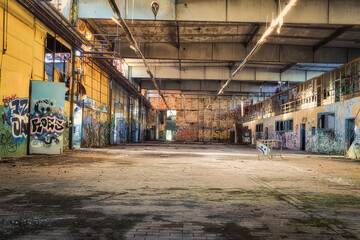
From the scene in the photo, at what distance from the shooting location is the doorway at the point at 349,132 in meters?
15.7

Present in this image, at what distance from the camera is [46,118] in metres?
12.2

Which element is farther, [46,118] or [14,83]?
[46,118]

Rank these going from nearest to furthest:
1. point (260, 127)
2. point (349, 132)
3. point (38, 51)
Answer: point (38, 51) → point (349, 132) → point (260, 127)

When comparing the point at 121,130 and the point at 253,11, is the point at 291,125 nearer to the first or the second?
the point at 253,11

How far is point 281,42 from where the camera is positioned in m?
19.0

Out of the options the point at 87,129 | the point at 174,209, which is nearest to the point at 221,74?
the point at 87,129

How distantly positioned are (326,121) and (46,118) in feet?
56.0

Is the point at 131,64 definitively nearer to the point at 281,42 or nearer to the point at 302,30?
the point at 281,42

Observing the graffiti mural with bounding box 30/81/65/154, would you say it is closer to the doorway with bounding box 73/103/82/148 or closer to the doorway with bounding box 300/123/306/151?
the doorway with bounding box 73/103/82/148

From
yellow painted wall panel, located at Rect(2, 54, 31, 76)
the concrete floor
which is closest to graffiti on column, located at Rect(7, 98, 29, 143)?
yellow painted wall panel, located at Rect(2, 54, 31, 76)

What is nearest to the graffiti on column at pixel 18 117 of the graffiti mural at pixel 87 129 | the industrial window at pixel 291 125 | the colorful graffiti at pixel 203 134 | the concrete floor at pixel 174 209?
the concrete floor at pixel 174 209

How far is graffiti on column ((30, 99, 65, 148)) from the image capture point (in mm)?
11812

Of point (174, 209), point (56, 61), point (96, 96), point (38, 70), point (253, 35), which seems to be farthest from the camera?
point (96, 96)

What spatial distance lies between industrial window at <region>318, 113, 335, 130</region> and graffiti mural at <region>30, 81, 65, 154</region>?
1624cm
